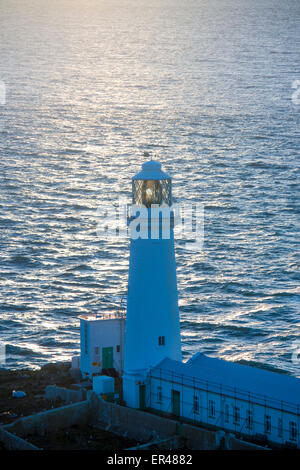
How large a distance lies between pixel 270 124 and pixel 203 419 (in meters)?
120

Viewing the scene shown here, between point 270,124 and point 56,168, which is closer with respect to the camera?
point 56,168

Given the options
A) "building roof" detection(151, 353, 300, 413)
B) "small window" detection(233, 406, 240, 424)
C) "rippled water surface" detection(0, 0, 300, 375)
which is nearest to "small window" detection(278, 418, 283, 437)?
"building roof" detection(151, 353, 300, 413)

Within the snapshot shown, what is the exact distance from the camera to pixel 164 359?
145 ft

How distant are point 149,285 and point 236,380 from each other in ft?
17.9

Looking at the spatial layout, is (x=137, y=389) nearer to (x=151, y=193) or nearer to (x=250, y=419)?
(x=250, y=419)

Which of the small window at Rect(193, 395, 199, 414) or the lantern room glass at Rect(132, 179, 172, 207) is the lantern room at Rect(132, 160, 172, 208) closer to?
the lantern room glass at Rect(132, 179, 172, 207)

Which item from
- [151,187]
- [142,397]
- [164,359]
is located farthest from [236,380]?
[151,187]

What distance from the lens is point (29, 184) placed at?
115312 mm

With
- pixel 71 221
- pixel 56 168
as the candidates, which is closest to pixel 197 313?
pixel 71 221

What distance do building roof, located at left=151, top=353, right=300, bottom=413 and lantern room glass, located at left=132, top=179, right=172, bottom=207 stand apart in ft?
22.2

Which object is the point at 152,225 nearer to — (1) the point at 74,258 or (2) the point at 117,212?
(1) the point at 74,258

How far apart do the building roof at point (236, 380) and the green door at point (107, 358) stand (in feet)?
12.4

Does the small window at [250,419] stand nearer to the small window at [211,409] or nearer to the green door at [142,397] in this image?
the small window at [211,409]

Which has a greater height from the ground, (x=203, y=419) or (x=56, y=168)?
(x=56, y=168)
